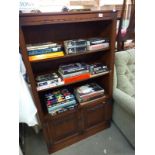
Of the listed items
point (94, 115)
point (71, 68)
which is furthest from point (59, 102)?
point (94, 115)

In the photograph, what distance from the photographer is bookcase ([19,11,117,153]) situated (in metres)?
1.29

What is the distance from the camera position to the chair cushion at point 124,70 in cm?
158

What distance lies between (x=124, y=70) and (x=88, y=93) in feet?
1.75

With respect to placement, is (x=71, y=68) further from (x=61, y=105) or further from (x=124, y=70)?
(x=124, y=70)

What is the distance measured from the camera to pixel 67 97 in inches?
56.7

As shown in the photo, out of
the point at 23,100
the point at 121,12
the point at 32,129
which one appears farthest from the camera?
the point at 32,129

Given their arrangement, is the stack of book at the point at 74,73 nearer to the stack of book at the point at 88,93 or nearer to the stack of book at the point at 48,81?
the stack of book at the point at 48,81

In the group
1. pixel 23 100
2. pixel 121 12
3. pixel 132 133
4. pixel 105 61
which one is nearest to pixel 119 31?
pixel 121 12

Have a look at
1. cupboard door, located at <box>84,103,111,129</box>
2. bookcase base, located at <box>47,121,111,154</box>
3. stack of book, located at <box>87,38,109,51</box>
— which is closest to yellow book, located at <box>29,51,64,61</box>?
stack of book, located at <box>87,38,109,51</box>

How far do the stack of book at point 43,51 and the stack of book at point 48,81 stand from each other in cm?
23
